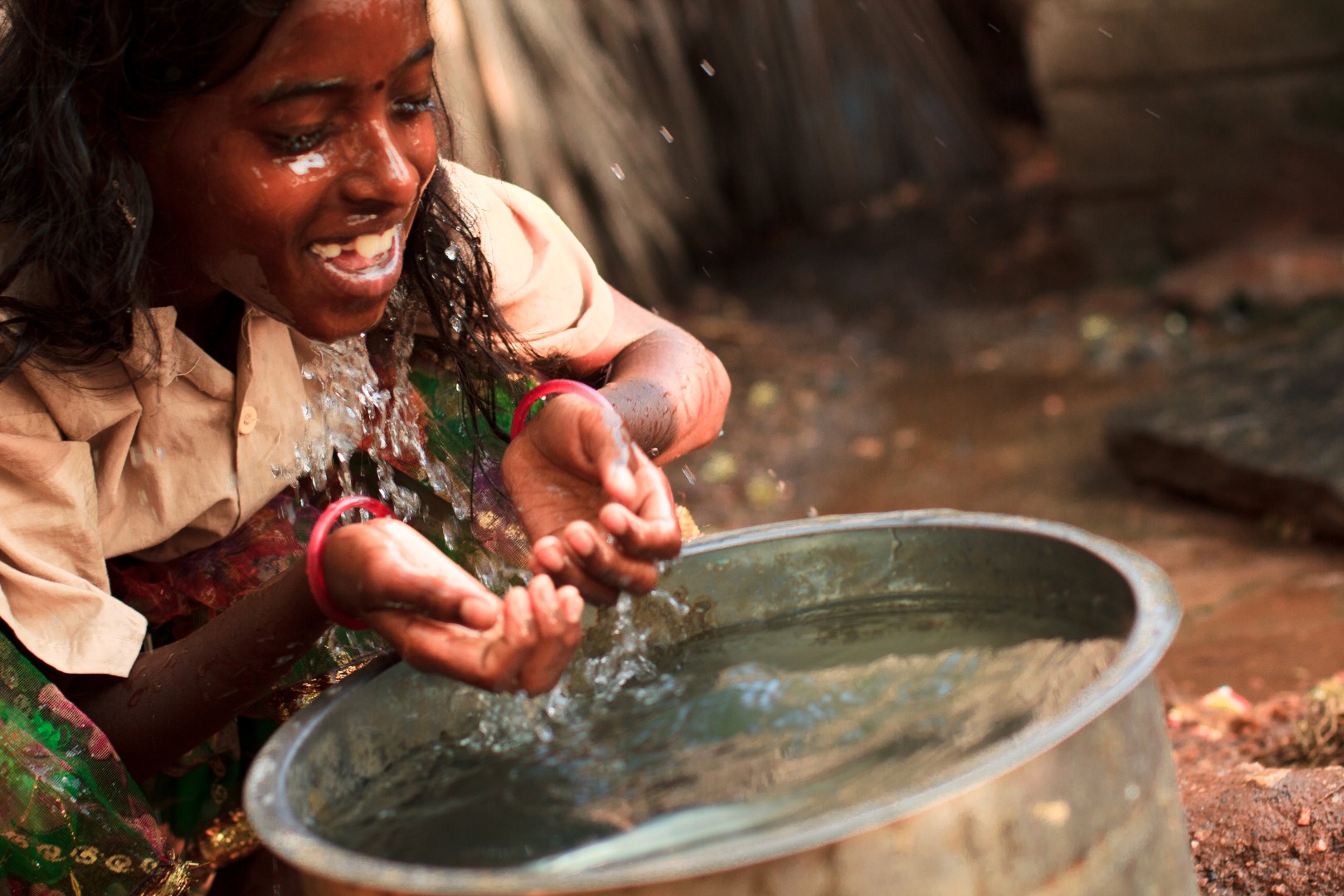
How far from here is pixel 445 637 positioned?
4.49 ft

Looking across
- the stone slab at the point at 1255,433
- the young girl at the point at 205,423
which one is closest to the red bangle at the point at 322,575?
the young girl at the point at 205,423

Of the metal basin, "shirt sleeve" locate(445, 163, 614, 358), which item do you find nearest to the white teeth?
"shirt sleeve" locate(445, 163, 614, 358)

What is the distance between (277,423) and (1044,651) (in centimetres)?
103

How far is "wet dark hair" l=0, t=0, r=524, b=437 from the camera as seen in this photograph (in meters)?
1.52

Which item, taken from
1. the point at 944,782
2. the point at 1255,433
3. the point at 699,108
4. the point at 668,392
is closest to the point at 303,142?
the point at 668,392

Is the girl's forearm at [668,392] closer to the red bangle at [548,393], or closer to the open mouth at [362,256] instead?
the red bangle at [548,393]

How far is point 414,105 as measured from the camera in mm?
1653

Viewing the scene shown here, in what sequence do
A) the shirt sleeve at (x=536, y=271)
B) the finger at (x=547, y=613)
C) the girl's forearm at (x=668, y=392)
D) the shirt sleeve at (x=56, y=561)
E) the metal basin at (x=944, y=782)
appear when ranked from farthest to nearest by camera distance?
the shirt sleeve at (x=536, y=271) → the girl's forearm at (x=668, y=392) → the shirt sleeve at (x=56, y=561) → the finger at (x=547, y=613) → the metal basin at (x=944, y=782)

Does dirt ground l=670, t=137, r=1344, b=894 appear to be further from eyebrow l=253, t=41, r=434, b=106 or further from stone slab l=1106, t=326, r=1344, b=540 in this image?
eyebrow l=253, t=41, r=434, b=106

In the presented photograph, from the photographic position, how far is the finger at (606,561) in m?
1.41

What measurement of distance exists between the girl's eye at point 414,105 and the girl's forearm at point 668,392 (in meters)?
0.47

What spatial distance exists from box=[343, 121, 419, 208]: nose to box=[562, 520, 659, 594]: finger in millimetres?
451

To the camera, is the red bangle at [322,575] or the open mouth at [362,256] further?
the open mouth at [362,256]

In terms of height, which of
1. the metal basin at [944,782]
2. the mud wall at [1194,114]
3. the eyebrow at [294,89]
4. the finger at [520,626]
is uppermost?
the eyebrow at [294,89]
